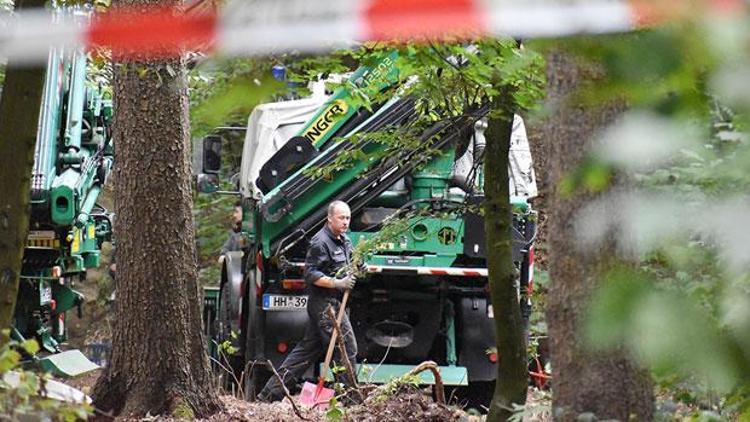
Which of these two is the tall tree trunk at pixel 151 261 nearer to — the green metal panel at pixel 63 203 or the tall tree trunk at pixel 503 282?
the tall tree trunk at pixel 503 282

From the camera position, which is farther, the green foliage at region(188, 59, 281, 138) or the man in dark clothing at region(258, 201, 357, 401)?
the man in dark clothing at region(258, 201, 357, 401)

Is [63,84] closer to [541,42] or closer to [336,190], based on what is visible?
[336,190]

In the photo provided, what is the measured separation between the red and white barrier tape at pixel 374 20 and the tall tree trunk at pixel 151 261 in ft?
17.0

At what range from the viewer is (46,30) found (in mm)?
2820

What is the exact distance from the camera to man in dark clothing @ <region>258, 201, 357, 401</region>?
10.6 m

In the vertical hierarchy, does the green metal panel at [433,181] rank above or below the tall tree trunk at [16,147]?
above

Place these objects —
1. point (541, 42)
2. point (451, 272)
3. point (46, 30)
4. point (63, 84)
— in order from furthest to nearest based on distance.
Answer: point (63, 84) < point (451, 272) < point (46, 30) < point (541, 42)

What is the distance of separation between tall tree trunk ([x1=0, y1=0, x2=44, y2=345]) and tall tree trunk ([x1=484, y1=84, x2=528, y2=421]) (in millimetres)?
3214

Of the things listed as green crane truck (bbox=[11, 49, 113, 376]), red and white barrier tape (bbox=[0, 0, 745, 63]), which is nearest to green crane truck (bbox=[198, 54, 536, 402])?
green crane truck (bbox=[11, 49, 113, 376])

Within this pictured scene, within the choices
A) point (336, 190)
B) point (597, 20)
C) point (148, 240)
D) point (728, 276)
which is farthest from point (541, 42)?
point (336, 190)

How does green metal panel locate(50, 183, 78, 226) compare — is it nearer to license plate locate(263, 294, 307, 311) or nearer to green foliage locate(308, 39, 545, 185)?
license plate locate(263, 294, 307, 311)

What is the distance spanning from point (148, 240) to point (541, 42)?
20.7ft

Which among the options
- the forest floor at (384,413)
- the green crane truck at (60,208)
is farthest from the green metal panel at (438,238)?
the green crane truck at (60,208)

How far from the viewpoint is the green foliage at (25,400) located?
3.78 meters
